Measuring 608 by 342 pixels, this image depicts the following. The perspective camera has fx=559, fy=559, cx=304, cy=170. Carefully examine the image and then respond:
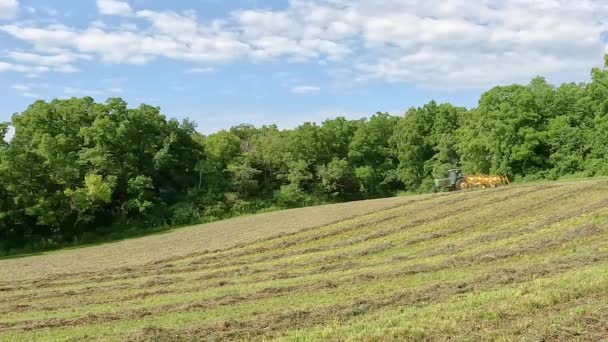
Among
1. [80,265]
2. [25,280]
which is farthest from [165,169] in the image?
[25,280]

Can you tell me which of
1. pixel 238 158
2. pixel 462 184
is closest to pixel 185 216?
pixel 238 158

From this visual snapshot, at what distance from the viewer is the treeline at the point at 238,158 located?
54.1 metres

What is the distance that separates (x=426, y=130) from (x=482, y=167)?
14311mm

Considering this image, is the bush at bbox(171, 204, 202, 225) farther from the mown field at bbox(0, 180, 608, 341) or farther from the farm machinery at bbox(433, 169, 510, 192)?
the farm machinery at bbox(433, 169, 510, 192)

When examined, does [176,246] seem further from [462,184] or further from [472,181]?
[472,181]

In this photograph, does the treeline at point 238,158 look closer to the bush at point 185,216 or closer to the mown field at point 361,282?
the bush at point 185,216

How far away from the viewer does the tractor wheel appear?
4734 cm

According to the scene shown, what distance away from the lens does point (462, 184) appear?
47.5 metres

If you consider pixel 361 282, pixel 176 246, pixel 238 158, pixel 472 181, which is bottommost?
pixel 176 246

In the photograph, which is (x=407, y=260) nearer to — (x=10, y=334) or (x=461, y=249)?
(x=461, y=249)

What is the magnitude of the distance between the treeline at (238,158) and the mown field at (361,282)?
21.0 meters

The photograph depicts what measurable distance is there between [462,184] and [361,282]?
33.8 metres

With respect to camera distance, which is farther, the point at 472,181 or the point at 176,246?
the point at 472,181

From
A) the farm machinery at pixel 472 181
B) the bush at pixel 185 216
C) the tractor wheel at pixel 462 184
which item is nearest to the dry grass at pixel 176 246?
the tractor wheel at pixel 462 184
